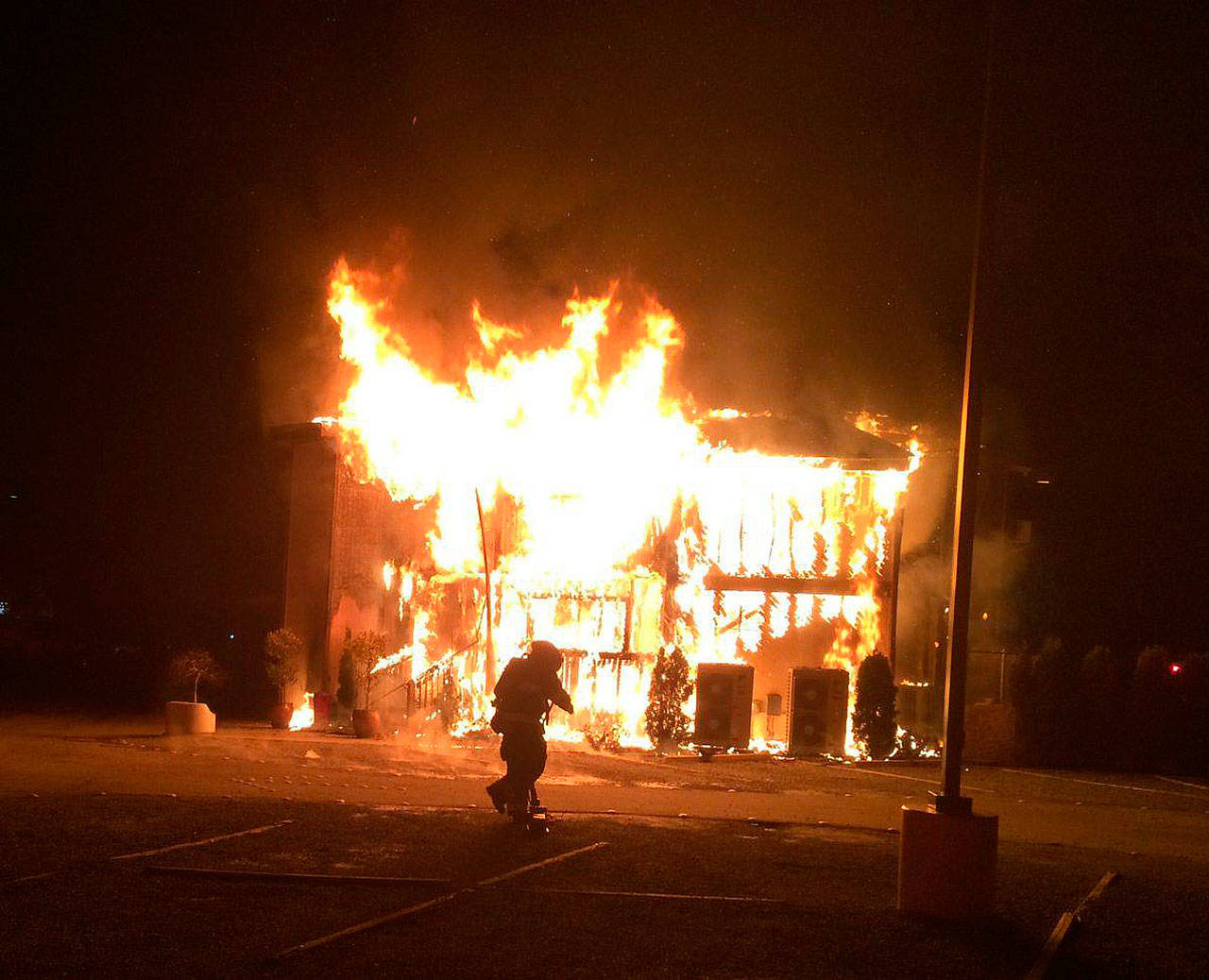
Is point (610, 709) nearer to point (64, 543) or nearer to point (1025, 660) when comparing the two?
point (1025, 660)

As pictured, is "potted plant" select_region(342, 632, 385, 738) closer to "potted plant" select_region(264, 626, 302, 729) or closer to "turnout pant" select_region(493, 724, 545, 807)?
"potted plant" select_region(264, 626, 302, 729)

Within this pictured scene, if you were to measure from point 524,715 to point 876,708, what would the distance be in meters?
11.6

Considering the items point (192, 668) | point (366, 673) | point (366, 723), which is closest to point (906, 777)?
point (366, 723)

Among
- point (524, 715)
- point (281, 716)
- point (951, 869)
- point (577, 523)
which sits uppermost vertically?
point (577, 523)

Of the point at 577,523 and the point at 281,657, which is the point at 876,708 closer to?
the point at 577,523

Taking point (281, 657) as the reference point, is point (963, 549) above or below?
above

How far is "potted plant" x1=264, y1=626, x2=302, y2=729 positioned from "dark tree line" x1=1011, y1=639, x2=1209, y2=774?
1328 cm

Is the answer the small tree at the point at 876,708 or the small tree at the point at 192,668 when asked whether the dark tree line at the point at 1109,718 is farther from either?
the small tree at the point at 192,668

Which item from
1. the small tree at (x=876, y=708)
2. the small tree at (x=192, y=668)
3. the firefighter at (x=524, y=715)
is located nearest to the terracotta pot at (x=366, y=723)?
the small tree at (x=192, y=668)

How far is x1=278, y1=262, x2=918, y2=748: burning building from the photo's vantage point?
2433 centimetres

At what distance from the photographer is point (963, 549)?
9297 millimetres

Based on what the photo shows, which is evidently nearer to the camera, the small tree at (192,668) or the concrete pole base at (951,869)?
the concrete pole base at (951,869)

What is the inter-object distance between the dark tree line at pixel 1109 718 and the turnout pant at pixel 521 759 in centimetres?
1363

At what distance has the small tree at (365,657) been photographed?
23.5m
